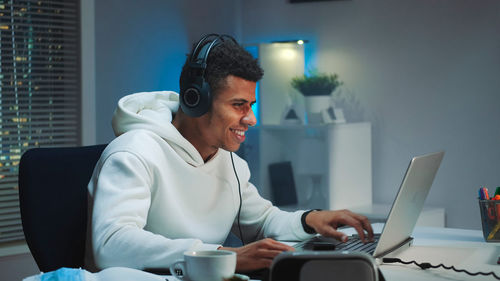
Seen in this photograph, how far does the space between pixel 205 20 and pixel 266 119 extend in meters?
0.84

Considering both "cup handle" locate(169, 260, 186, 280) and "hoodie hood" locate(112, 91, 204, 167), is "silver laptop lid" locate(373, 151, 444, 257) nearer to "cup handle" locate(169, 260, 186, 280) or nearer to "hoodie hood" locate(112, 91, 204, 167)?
"cup handle" locate(169, 260, 186, 280)

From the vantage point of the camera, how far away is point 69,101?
344 cm

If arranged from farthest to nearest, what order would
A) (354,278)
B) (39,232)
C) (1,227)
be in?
(1,227), (39,232), (354,278)

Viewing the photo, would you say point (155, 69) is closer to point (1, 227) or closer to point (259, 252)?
point (1, 227)

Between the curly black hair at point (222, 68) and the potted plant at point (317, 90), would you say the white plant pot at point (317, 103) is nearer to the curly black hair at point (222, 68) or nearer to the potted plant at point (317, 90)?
the potted plant at point (317, 90)

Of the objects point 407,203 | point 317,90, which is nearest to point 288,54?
point 317,90

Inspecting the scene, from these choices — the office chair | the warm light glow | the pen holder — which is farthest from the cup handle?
the warm light glow

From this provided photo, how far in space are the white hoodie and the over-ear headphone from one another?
8 cm

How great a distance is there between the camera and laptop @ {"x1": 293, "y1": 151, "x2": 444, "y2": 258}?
133 cm

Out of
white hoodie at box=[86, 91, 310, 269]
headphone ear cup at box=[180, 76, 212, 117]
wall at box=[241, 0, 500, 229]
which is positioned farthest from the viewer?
wall at box=[241, 0, 500, 229]

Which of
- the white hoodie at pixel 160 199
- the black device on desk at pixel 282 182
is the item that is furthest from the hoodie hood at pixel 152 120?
the black device on desk at pixel 282 182

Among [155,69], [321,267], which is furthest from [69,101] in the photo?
[321,267]

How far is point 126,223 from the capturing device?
136cm

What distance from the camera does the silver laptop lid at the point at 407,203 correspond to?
4.38 ft
